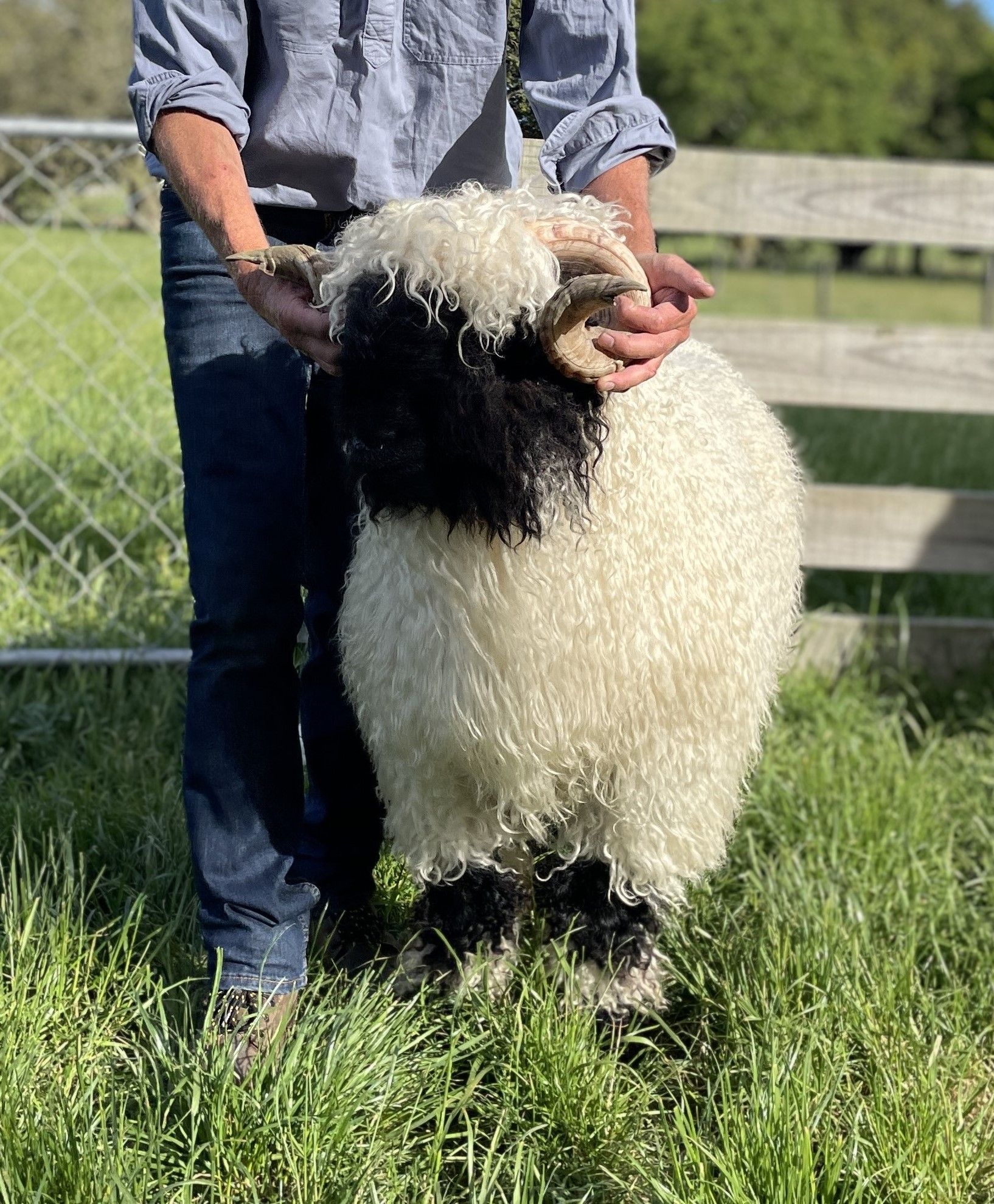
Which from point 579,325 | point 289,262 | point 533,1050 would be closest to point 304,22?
point 289,262

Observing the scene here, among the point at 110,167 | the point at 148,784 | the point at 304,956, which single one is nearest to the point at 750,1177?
the point at 304,956

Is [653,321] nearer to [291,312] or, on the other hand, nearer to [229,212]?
[291,312]

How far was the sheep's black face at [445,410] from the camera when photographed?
1892mm

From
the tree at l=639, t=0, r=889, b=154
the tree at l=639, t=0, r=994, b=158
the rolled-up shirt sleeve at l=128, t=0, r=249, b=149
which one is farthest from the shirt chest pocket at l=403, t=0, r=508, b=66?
the tree at l=639, t=0, r=889, b=154

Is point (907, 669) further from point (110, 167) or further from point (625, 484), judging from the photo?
point (110, 167)

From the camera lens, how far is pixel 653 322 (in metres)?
1.91

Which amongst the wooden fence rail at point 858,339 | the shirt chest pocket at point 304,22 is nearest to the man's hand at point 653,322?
the shirt chest pocket at point 304,22

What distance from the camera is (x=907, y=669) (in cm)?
437

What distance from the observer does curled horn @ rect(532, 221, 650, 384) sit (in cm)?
179

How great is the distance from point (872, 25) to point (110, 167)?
69.2 meters

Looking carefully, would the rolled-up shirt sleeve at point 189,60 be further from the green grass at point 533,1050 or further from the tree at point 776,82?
the tree at point 776,82

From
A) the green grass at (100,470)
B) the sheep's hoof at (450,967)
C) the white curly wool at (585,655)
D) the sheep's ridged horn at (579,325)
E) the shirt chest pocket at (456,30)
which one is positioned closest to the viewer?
the sheep's ridged horn at (579,325)

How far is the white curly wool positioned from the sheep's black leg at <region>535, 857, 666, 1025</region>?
0.07 m

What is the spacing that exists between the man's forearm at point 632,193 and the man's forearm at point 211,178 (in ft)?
2.12
